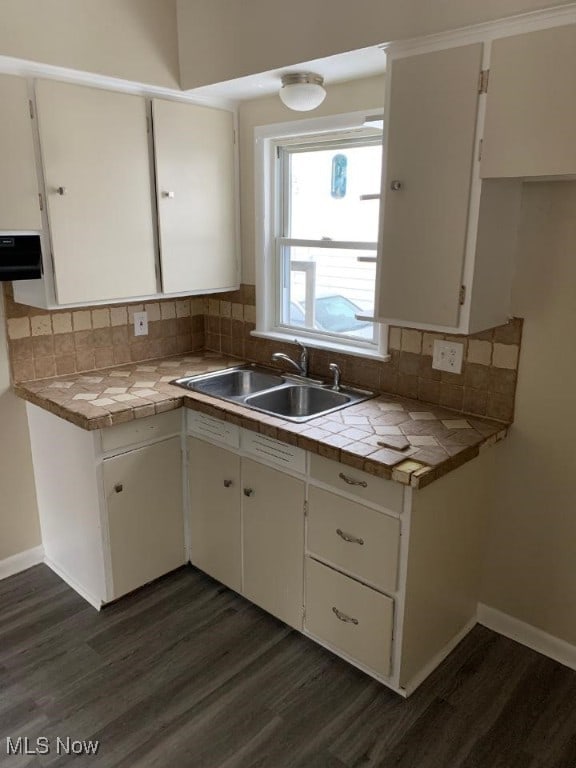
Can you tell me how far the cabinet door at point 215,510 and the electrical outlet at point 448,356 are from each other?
0.91 metres

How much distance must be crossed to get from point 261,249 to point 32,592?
77.1 inches

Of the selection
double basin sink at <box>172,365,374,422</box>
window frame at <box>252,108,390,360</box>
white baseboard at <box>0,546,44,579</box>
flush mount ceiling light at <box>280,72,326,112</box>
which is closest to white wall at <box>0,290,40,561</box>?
white baseboard at <box>0,546,44,579</box>

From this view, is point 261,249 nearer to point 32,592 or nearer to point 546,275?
point 546,275

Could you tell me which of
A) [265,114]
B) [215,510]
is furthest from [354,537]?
[265,114]

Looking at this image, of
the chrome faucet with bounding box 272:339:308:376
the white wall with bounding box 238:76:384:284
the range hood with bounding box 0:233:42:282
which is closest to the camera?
the range hood with bounding box 0:233:42:282

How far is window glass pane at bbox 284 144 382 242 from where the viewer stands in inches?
100

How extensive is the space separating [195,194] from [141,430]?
1.15 m

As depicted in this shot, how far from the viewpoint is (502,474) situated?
2.29 meters

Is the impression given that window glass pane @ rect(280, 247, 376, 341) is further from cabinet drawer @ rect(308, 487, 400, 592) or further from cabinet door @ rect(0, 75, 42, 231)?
cabinet door @ rect(0, 75, 42, 231)

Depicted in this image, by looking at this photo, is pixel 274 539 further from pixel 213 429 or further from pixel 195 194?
pixel 195 194

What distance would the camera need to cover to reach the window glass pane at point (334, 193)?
2549mm

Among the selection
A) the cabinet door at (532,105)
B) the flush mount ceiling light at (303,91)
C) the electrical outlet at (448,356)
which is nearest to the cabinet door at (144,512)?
the electrical outlet at (448,356)

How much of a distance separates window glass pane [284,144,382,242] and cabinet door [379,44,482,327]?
554mm

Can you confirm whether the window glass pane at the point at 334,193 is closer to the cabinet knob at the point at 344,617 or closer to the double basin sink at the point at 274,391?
the double basin sink at the point at 274,391
